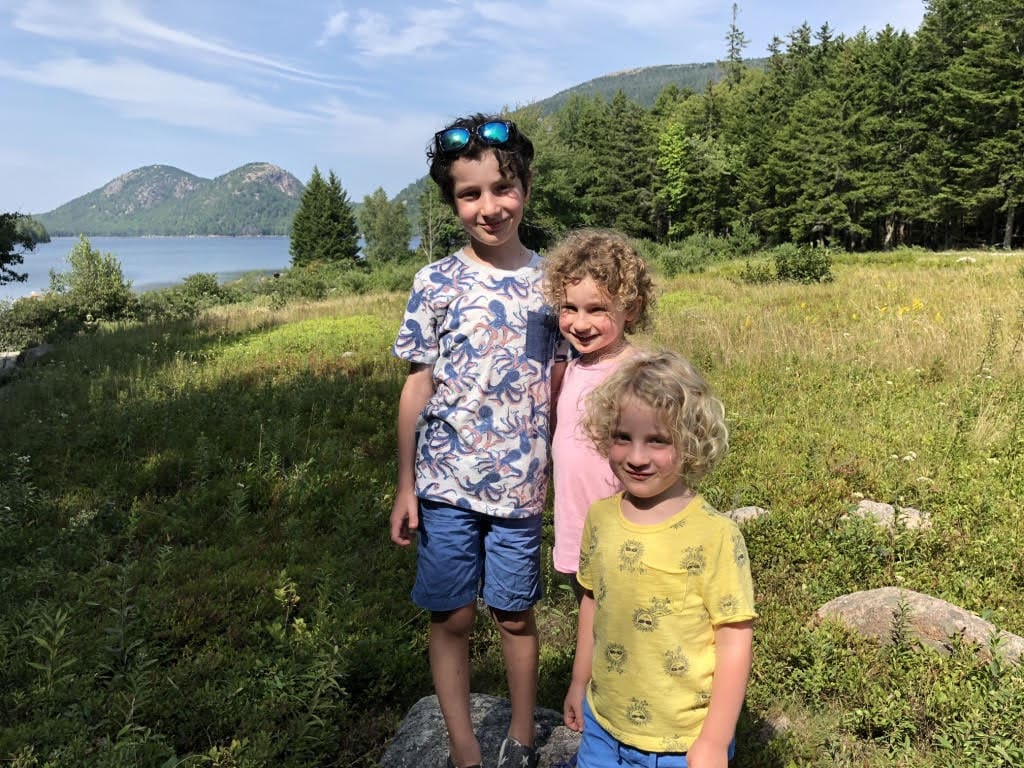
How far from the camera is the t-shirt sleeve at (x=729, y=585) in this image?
161 cm

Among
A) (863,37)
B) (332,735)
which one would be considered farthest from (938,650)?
(863,37)

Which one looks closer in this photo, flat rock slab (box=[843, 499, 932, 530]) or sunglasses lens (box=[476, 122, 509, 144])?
sunglasses lens (box=[476, 122, 509, 144])

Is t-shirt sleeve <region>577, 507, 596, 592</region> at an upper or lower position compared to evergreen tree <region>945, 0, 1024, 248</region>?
lower

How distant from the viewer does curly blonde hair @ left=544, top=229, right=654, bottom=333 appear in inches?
87.7

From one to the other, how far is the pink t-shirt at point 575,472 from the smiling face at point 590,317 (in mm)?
90

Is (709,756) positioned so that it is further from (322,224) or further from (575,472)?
(322,224)

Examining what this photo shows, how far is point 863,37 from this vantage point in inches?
2282

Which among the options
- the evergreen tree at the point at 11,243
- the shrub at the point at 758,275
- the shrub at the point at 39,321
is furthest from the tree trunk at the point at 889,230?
the evergreen tree at the point at 11,243

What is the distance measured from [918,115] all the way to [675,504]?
48.3m

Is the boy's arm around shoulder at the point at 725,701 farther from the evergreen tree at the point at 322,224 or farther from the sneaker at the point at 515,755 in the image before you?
the evergreen tree at the point at 322,224

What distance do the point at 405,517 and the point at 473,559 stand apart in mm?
312

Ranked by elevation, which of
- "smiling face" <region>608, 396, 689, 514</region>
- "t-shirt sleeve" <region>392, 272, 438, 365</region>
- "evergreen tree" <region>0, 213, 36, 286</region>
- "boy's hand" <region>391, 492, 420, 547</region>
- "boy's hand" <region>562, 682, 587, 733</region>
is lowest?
"boy's hand" <region>562, 682, 587, 733</region>

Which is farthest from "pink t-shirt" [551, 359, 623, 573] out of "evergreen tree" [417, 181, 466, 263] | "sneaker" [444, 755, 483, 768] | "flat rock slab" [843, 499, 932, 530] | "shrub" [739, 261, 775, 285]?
"evergreen tree" [417, 181, 466, 263]

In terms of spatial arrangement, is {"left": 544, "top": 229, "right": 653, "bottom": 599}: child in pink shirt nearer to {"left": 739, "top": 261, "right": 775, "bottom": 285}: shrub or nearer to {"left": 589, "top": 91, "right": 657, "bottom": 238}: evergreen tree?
{"left": 739, "top": 261, "right": 775, "bottom": 285}: shrub
